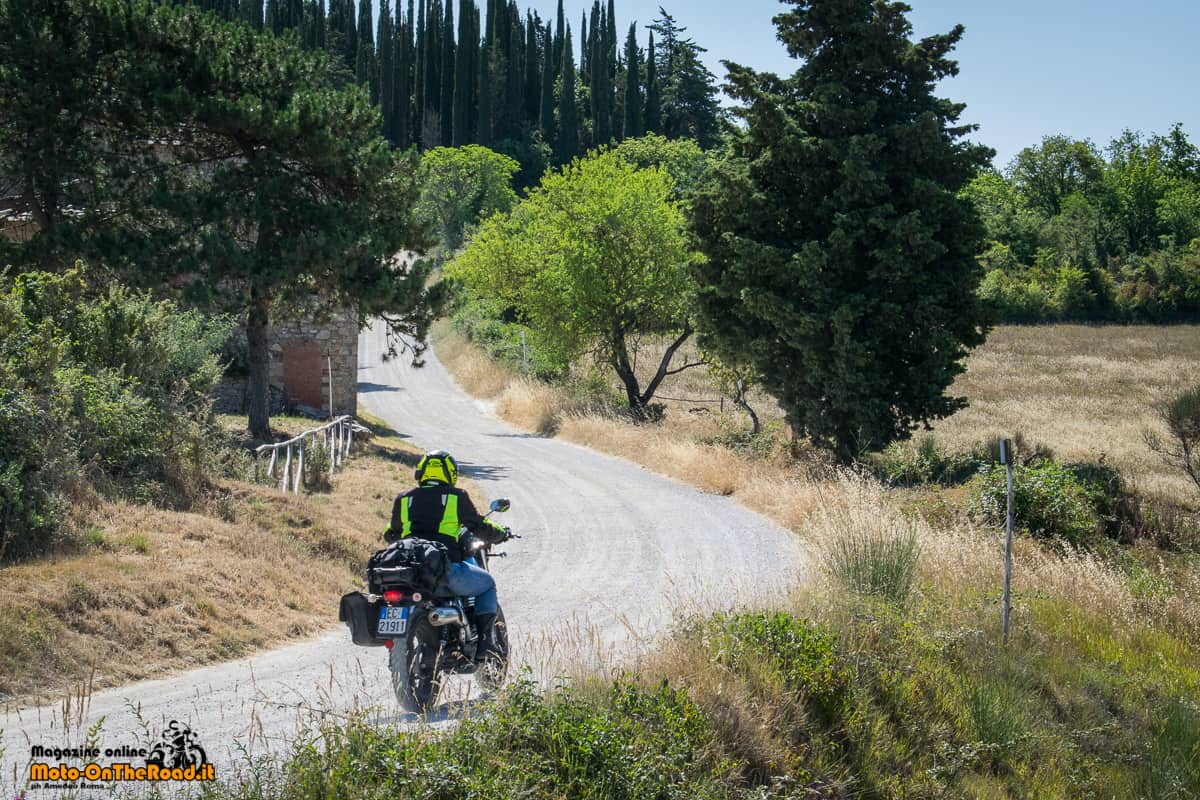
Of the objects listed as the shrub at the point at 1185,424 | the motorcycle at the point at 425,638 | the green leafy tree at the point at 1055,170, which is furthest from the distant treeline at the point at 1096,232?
the motorcycle at the point at 425,638

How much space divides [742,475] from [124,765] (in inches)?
597

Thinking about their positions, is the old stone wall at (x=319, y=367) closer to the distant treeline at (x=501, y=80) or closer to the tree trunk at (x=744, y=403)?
the tree trunk at (x=744, y=403)

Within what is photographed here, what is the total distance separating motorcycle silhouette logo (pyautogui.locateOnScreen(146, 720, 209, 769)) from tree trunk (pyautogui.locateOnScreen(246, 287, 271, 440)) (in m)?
17.2

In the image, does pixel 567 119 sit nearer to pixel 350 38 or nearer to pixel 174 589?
pixel 350 38

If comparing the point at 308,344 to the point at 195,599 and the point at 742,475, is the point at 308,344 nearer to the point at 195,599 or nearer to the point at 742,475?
the point at 742,475

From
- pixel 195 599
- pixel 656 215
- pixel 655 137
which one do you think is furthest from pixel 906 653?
pixel 655 137

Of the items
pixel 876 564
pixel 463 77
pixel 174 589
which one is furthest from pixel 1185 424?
pixel 463 77

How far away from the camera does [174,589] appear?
30.5 ft

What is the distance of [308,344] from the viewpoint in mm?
31328

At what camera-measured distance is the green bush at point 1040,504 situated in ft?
45.8

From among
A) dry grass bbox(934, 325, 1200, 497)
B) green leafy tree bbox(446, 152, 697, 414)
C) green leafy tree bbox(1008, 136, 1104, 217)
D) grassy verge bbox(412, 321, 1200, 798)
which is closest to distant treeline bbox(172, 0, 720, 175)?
green leafy tree bbox(1008, 136, 1104, 217)

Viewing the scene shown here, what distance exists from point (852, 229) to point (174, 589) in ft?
45.6

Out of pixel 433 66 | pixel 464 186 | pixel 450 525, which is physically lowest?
pixel 450 525

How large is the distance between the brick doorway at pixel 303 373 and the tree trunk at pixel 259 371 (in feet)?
26.7
